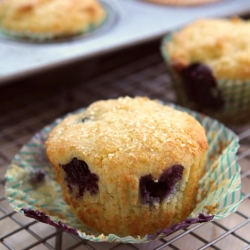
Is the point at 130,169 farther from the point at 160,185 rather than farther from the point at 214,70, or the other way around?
the point at 214,70

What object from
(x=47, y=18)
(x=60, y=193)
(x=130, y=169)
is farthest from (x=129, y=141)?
(x=47, y=18)

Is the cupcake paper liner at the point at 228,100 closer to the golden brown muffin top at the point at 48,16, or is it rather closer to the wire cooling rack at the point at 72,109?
the wire cooling rack at the point at 72,109

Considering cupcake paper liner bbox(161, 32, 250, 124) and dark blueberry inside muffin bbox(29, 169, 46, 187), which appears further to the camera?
cupcake paper liner bbox(161, 32, 250, 124)

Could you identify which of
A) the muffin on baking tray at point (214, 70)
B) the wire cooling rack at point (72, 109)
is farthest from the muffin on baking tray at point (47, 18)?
the muffin on baking tray at point (214, 70)

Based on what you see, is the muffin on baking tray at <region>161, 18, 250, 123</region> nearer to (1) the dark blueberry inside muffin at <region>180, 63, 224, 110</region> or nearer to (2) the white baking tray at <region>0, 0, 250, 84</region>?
(1) the dark blueberry inside muffin at <region>180, 63, 224, 110</region>

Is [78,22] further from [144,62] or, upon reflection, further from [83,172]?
[83,172]

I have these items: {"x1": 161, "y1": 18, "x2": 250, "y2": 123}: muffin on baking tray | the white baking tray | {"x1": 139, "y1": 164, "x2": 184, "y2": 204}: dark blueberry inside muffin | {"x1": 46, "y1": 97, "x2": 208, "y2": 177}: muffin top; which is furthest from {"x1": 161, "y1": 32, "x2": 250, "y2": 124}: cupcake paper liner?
{"x1": 139, "y1": 164, "x2": 184, "y2": 204}: dark blueberry inside muffin

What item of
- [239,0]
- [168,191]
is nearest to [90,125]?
[168,191]
